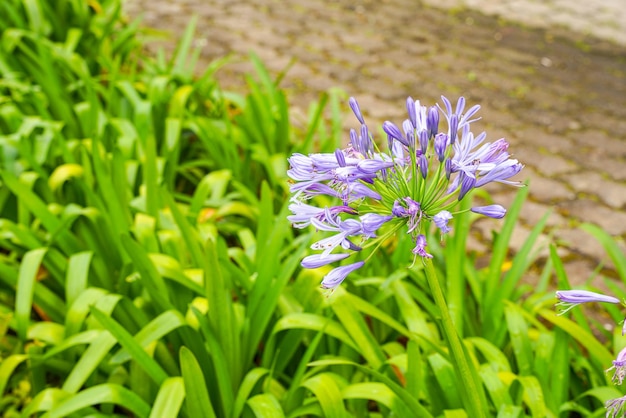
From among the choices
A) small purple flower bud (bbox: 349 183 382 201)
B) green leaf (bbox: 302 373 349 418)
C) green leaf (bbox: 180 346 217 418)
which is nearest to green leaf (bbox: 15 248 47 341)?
green leaf (bbox: 180 346 217 418)

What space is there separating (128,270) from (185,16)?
15.1ft

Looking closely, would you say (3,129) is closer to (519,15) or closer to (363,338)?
(363,338)

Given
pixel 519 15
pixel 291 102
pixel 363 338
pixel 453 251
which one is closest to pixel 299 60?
pixel 291 102

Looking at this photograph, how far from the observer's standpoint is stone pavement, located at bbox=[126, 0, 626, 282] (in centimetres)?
408

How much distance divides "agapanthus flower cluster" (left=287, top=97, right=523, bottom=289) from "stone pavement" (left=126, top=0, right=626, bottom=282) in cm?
231

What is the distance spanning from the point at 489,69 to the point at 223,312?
431 centimetres

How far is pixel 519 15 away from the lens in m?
7.03

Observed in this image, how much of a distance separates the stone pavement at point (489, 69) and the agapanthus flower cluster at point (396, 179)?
2.31 meters

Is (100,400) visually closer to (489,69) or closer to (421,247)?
(421,247)

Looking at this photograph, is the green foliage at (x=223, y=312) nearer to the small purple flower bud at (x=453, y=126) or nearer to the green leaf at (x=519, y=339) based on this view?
the green leaf at (x=519, y=339)

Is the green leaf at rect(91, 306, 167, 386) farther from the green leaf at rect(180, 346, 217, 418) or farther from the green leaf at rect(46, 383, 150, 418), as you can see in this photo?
the green leaf at rect(180, 346, 217, 418)

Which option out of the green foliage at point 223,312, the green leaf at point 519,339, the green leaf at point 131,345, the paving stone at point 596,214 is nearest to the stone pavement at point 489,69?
the paving stone at point 596,214

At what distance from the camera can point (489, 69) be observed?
577cm

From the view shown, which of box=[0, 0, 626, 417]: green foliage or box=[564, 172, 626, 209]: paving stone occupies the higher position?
box=[0, 0, 626, 417]: green foliage
